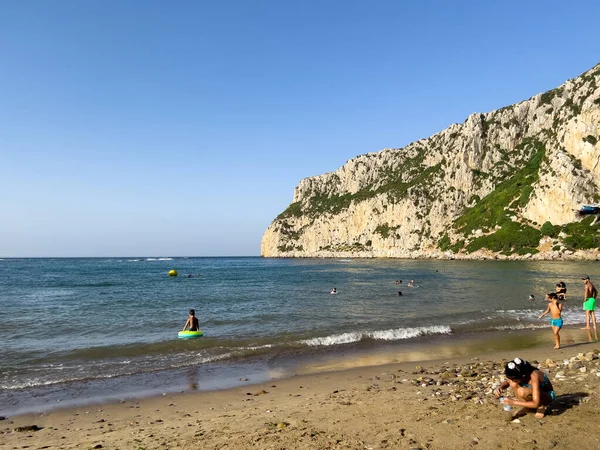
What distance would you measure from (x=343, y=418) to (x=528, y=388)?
145 inches

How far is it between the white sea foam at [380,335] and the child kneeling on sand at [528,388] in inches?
437

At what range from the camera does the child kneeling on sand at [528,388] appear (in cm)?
744

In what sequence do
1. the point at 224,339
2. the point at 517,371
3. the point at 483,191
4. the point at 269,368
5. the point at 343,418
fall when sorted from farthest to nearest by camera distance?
the point at 483,191 < the point at 224,339 < the point at 269,368 < the point at 343,418 < the point at 517,371

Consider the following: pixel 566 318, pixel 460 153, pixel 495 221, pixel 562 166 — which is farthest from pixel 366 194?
pixel 566 318

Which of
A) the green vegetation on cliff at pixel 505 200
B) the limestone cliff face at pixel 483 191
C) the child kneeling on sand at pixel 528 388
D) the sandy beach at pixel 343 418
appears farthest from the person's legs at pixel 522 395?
the green vegetation on cliff at pixel 505 200

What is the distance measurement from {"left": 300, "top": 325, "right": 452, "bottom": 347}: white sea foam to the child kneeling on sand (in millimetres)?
11088

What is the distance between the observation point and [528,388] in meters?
7.64

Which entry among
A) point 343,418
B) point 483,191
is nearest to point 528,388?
point 343,418

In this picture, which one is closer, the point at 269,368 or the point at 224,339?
the point at 269,368

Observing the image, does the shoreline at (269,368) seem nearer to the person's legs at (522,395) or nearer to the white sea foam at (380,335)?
the white sea foam at (380,335)

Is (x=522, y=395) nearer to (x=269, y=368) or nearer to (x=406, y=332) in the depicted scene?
(x=269, y=368)

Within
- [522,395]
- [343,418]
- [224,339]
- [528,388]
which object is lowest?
[224,339]

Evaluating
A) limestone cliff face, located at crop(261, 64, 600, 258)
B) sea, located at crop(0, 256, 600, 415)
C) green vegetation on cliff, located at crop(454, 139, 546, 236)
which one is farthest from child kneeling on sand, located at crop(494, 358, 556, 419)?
green vegetation on cliff, located at crop(454, 139, 546, 236)

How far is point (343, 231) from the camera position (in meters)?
179
